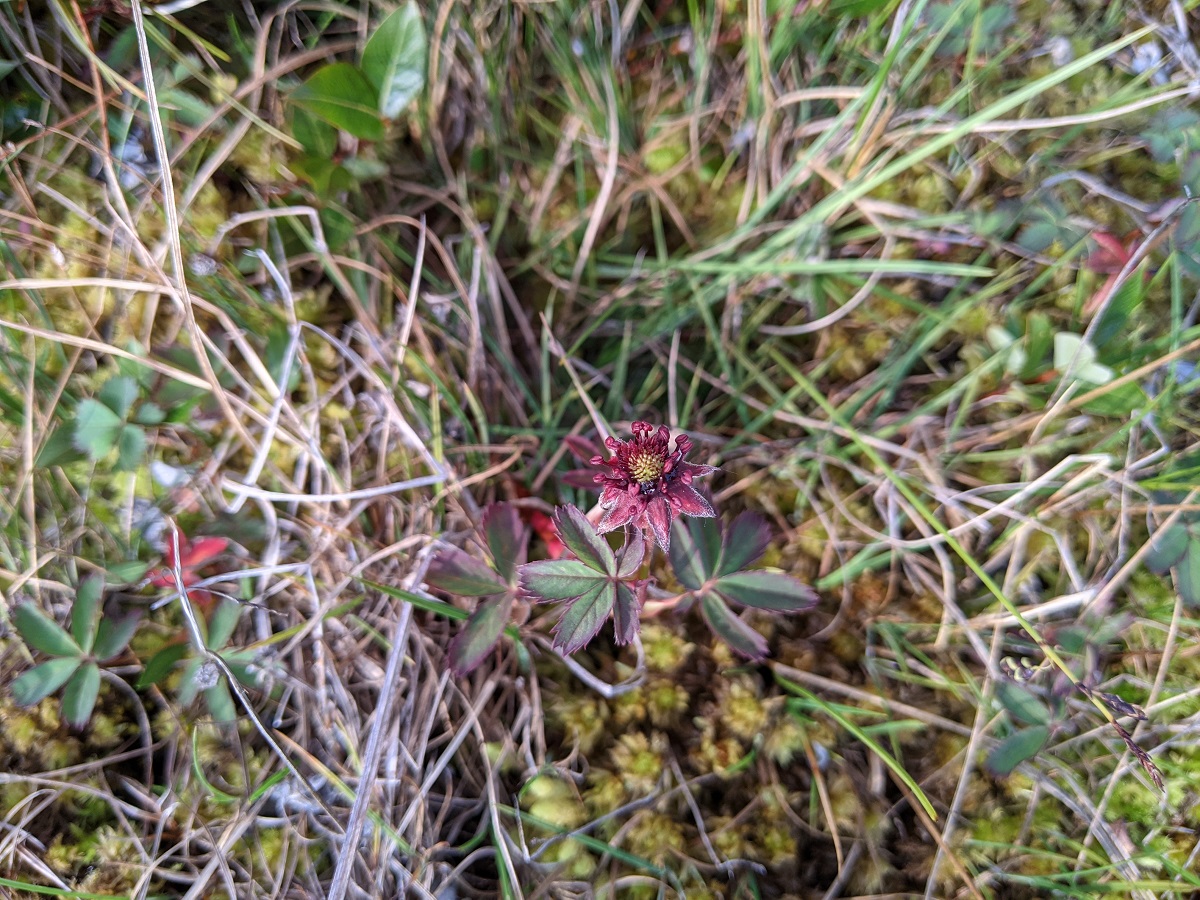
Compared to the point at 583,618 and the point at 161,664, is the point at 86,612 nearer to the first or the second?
the point at 161,664

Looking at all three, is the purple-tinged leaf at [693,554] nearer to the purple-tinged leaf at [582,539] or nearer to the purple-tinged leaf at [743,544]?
the purple-tinged leaf at [743,544]

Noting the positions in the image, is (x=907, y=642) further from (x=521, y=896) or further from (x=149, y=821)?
(x=149, y=821)

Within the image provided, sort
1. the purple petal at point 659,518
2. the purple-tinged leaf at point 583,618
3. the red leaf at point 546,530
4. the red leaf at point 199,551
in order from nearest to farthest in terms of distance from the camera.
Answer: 1. the purple petal at point 659,518
2. the purple-tinged leaf at point 583,618
3. the red leaf at point 199,551
4. the red leaf at point 546,530

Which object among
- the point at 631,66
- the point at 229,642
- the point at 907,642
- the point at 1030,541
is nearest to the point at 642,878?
the point at 907,642

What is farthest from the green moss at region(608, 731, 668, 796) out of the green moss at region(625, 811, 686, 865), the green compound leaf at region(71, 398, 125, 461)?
the green compound leaf at region(71, 398, 125, 461)

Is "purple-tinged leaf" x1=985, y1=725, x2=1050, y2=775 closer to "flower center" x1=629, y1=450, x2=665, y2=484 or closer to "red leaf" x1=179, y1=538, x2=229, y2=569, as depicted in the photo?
"flower center" x1=629, y1=450, x2=665, y2=484

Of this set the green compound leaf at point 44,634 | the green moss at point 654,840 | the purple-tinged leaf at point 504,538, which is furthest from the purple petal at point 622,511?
the green compound leaf at point 44,634

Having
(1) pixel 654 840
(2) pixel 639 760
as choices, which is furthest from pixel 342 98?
(1) pixel 654 840
